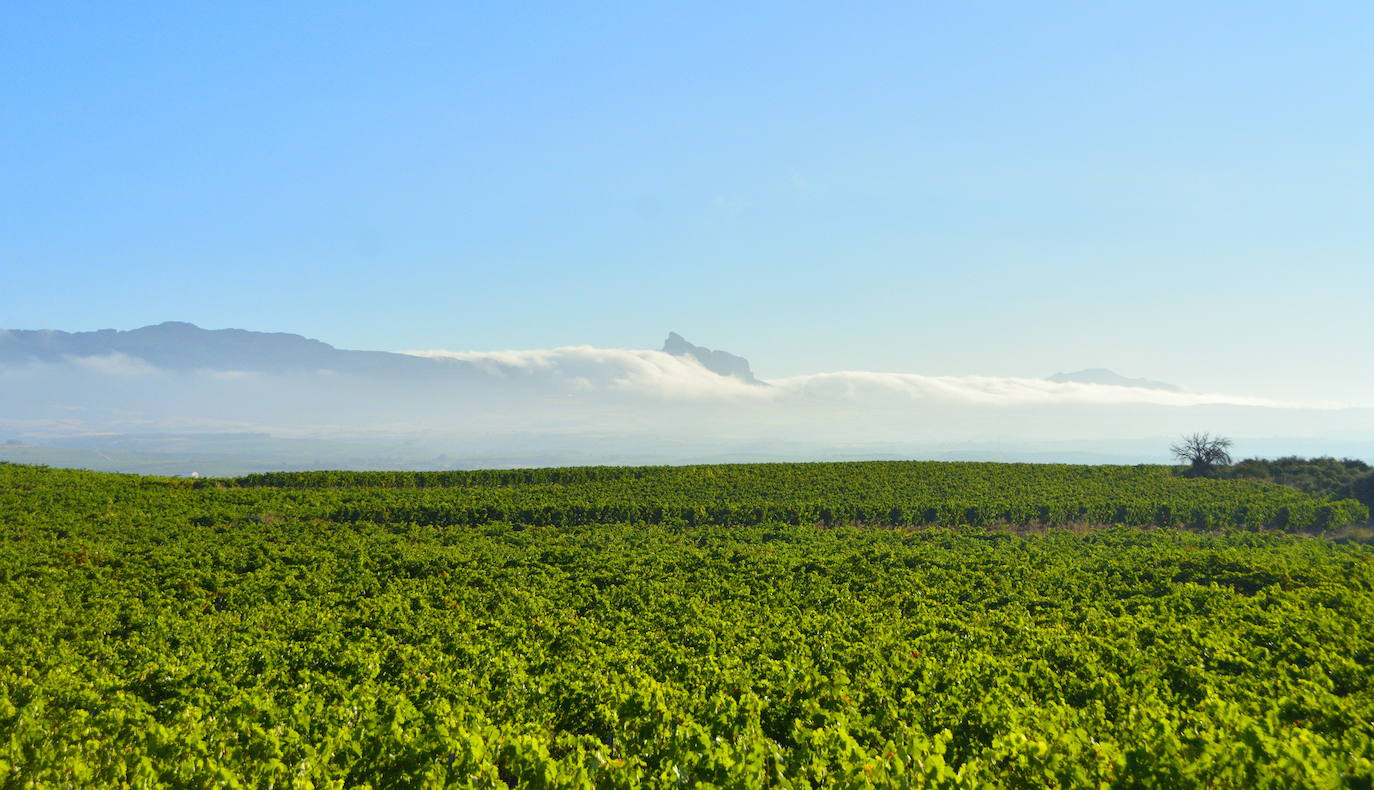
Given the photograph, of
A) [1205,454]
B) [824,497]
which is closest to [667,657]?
[824,497]

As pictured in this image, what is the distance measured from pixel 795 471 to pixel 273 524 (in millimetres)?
44518

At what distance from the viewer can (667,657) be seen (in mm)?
16719

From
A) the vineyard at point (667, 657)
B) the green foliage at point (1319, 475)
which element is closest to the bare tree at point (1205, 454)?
the green foliage at point (1319, 475)

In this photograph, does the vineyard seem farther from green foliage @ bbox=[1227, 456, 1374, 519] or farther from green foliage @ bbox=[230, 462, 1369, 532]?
green foliage @ bbox=[1227, 456, 1374, 519]

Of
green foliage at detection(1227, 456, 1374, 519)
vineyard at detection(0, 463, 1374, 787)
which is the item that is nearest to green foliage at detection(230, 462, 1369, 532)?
green foliage at detection(1227, 456, 1374, 519)

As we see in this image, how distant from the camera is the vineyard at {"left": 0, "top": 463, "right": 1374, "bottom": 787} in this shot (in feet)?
30.6

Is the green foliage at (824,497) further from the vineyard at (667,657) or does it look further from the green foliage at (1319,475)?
the vineyard at (667,657)

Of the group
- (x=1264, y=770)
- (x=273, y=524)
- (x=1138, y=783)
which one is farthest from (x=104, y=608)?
(x=1264, y=770)

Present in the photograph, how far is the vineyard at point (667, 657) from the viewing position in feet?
30.6

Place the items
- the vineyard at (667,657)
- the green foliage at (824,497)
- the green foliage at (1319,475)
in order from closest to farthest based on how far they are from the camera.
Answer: the vineyard at (667,657) → the green foliage at (824,497) → the green foliage at (1319,475)

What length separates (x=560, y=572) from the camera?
92.9ft

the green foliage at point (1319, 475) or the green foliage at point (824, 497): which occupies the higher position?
the green foliage at point (1319, 475)

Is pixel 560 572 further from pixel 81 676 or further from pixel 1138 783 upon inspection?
pixel 1138 783

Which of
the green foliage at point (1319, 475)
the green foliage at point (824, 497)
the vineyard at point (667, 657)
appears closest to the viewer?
the vineyard at point (667, 657)
